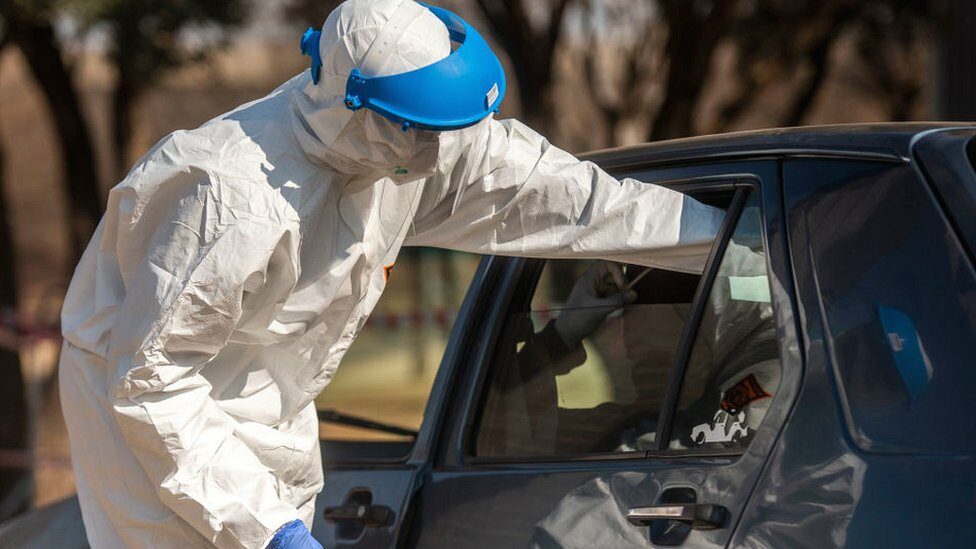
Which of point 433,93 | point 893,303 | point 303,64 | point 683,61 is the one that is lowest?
point 303,64

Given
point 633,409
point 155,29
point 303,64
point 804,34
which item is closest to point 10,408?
point 155,29

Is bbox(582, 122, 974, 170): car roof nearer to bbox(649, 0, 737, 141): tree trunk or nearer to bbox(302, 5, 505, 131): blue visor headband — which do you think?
bbox(302, 5, 505, 131): blue visor headband

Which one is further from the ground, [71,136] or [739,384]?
[739,384]

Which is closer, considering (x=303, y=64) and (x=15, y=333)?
(x=15, y=333)

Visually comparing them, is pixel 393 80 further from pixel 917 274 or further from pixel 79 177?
pixel 79 177

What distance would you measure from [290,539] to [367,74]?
878 millimetres

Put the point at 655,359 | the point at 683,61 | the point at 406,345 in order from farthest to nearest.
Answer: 1. the point at 406,345
2. the point at 683,61
3. the point at 655,359

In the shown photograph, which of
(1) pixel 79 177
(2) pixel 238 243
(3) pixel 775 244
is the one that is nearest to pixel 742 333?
(3) pixel 775 244

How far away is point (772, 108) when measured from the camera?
23.7 m

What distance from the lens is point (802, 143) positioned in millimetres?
2266

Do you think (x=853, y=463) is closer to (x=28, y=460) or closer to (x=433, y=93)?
(x=433, y=93)

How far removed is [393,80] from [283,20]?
12.4 meters

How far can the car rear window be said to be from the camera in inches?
74.0

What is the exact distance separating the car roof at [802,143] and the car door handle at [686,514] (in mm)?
664
